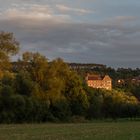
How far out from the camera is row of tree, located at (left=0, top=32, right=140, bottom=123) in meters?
78.1

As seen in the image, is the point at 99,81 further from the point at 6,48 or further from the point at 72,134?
the point at 72,134

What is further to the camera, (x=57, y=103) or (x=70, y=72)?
(x=70, y=72)

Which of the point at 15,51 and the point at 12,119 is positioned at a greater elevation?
the point at 15,51

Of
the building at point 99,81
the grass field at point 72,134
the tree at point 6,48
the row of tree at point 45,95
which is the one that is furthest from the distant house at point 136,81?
the grass field at point 72,134

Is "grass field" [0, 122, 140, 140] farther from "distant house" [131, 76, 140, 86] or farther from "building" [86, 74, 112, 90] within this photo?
"building" [86, 74, 112, 90]

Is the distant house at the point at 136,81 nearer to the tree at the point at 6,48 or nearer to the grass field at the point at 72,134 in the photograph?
the tree at the point at 6,48

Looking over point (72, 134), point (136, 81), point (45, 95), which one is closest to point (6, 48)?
point (45, 95)

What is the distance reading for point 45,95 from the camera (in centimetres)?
8462

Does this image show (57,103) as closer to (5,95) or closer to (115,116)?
(5,95)

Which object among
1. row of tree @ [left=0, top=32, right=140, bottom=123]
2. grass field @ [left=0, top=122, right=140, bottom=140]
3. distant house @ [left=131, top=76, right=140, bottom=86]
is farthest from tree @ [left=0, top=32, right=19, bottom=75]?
distant house @ [left=131, top=76, right=140, bottom=86]

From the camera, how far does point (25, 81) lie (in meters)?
82.3

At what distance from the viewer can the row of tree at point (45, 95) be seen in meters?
78.1

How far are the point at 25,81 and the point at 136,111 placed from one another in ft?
84.7

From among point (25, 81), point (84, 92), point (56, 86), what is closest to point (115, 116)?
point (84, 92)
